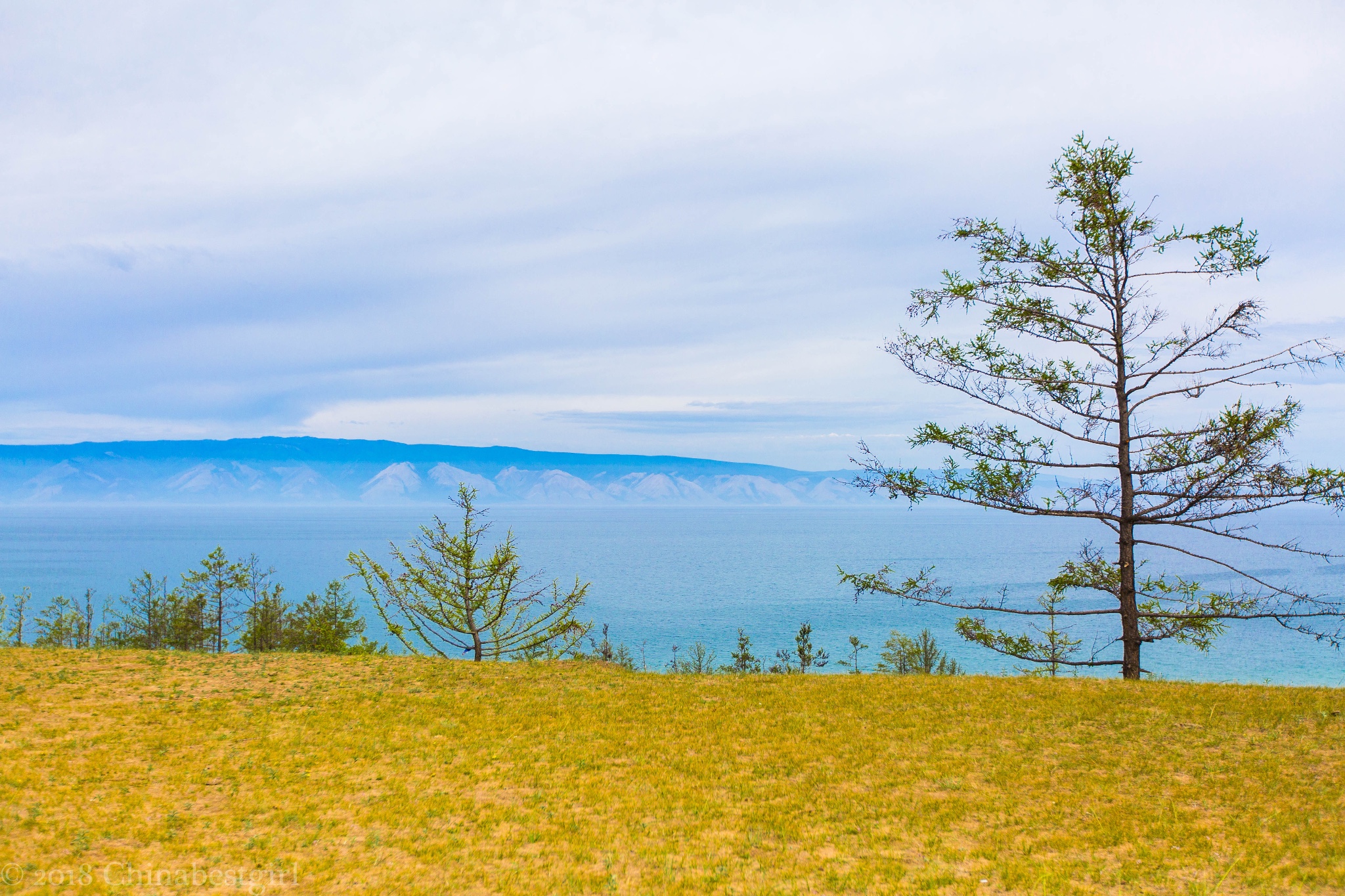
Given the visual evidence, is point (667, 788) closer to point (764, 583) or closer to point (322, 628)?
point (322, 628)

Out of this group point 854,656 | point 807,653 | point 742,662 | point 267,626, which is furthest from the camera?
point 854,656

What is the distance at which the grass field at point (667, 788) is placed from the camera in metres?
7.26

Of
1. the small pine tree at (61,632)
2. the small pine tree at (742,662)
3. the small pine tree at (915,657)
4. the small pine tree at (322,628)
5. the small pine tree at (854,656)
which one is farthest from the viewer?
the small pine tree at (854,656)

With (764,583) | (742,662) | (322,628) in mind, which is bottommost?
(764,583)

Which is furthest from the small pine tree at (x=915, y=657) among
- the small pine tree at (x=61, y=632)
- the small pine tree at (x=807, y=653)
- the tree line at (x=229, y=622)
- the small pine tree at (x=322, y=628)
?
the small pine tree at (x=61, y=632)

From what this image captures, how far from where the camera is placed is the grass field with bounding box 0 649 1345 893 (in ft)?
23.8

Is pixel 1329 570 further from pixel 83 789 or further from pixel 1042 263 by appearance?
pixel 83 789

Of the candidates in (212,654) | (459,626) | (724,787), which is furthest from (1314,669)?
(212,654)

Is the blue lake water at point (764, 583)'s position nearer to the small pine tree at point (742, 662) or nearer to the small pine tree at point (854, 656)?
the small pine tree at point (854, 656)

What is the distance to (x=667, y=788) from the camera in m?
9.59

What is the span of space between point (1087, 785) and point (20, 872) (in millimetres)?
11019

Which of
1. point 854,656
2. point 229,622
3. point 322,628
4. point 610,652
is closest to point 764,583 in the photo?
point 854,656

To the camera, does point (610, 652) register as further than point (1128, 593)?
Yes

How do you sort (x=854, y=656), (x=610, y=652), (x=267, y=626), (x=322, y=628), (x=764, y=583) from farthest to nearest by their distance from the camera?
(x=764, y=583)
(x=854, y=656)
(x=610, y=652)
(x=267, y=626)
(x=322, y=628)
